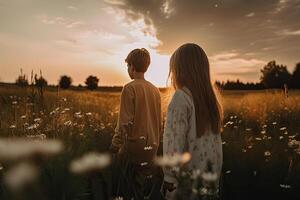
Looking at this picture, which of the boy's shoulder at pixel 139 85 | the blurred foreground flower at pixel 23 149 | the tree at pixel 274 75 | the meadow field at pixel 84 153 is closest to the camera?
the blurred foreground flower at pixel 23 149

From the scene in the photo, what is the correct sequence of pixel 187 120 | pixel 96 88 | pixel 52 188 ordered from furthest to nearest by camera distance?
pixel 96 88
pixel 187 120
pixel 52 188

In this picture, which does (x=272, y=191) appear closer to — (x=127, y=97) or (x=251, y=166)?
(x=251, y=166)

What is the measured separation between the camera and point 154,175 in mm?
4270

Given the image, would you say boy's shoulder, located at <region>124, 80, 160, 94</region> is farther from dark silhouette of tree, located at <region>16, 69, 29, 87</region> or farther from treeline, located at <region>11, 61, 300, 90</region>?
treeline, located at <region>11, 61, 300, 90</region>

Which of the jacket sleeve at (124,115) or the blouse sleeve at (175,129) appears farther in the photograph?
the jacket sleeve at (124,115)

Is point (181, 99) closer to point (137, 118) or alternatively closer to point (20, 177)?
point (137, 118)

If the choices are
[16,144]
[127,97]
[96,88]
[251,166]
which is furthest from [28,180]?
[96,88]

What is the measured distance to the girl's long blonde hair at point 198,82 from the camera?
11.3ft

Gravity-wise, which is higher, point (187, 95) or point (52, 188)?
point (187, 95)

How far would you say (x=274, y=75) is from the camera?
3051 inches

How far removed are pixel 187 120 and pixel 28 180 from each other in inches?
87.5

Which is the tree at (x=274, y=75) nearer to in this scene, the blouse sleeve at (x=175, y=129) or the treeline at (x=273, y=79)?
the treeline at (x=273, y=79)

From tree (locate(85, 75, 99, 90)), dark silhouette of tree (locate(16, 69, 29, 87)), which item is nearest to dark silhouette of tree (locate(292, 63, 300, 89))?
tree (locate(85, 75, 99, 90))

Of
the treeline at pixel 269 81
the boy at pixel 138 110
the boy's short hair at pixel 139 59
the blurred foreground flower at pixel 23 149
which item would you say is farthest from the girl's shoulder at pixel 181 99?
the treeline at pixel 269 81
